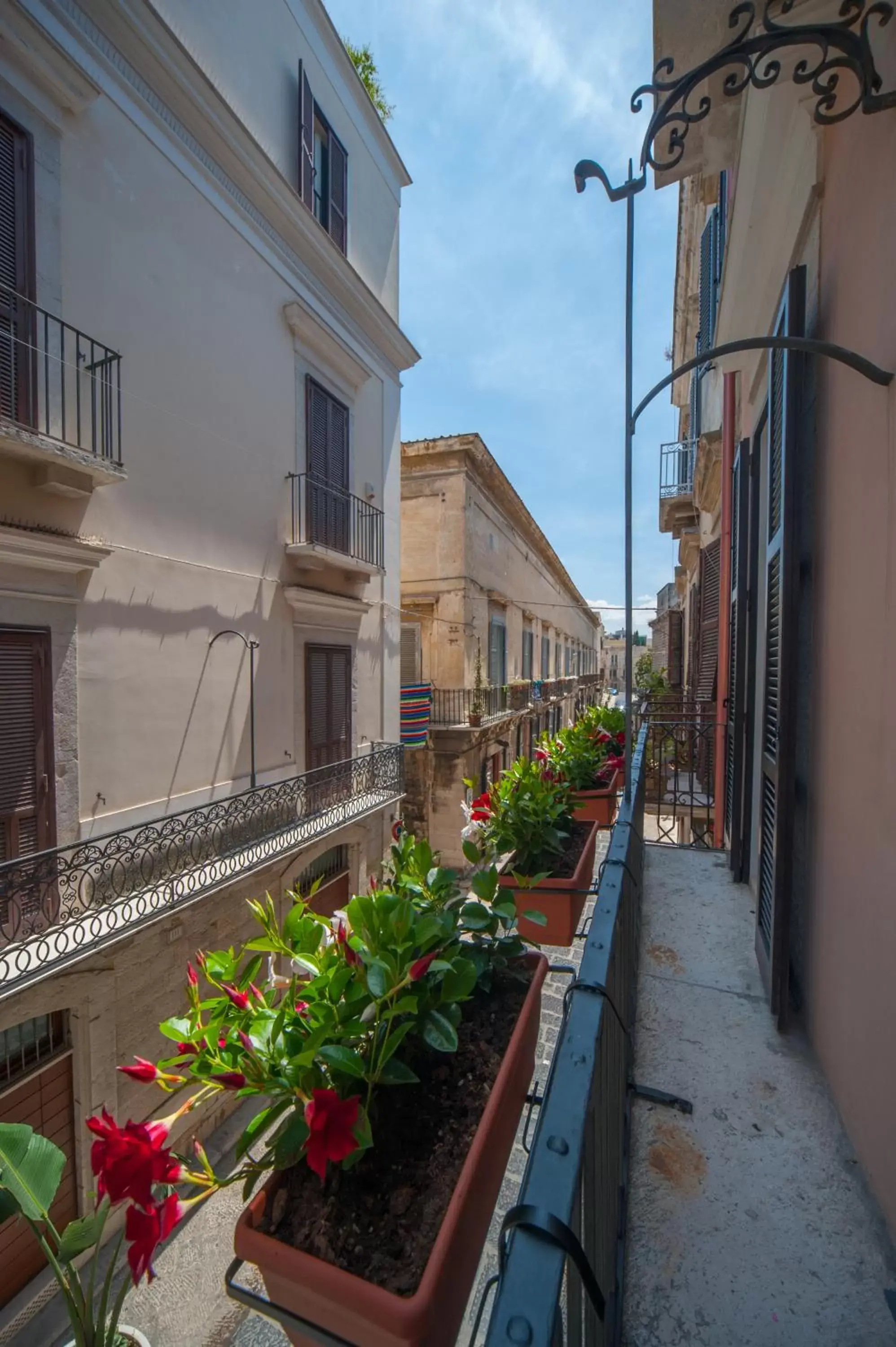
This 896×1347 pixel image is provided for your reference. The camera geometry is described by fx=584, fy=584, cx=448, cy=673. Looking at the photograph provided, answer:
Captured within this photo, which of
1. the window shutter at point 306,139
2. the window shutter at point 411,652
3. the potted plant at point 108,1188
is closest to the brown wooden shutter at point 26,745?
the potted plant at point 108,1188

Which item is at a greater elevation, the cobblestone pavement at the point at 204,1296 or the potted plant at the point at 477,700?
the potted plant at the point at 477,700

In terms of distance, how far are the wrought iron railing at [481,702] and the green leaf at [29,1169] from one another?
12.0m

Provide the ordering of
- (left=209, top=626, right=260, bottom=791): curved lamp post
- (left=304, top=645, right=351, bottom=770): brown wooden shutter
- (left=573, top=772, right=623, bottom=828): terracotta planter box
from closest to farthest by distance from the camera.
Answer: (left=573, top=772, right=623, bottom=828): terracotta planter box < (left=209, top=626, right=260, bottom=791): curved lamp post < (left=304, top=645, right=351, bottom=770): brown wooden shutter

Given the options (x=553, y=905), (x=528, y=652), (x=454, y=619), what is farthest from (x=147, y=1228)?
(x=528, y=652)

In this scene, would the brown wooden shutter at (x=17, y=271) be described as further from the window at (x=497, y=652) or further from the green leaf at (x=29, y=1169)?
the window at (x=497, y=652)

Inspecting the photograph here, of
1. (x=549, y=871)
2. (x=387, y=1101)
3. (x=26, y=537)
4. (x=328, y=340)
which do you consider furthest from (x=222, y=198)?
(x=387, y=1101)

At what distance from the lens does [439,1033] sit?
1.40 m

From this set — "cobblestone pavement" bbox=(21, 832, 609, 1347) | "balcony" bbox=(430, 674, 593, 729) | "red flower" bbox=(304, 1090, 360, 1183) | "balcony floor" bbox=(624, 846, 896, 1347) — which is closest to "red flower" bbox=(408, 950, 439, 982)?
"red flower" bbox=(304, 1090, 360, 1183)

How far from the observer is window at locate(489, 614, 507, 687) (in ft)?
54.5

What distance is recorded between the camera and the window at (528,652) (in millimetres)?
21797

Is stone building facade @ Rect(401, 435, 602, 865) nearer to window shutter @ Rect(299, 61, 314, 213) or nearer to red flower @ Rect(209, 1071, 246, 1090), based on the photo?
window shutter @ Rect(299, 61, 314, 213)

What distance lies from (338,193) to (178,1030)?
35.9 feet

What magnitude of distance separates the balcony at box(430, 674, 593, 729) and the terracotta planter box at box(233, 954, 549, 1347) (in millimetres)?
12064

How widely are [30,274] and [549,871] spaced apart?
233 inches
